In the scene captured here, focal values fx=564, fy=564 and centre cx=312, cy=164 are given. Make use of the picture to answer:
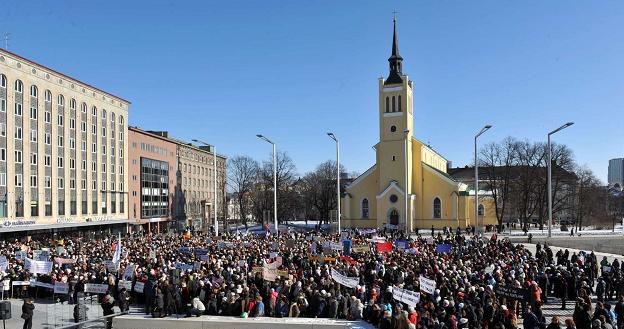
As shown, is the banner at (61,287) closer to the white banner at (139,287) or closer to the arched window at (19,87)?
the white banner at (139,287)

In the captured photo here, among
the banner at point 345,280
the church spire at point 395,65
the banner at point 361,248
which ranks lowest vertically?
the banner at point 361,248

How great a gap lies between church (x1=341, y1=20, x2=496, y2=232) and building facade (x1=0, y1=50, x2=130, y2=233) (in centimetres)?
2738

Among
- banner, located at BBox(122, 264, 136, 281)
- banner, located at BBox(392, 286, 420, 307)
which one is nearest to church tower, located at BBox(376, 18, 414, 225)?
banner, located at BBox(122, 264, 136, 281)

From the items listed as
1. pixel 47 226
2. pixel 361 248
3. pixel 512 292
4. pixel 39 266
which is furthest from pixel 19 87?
pixel 512 292

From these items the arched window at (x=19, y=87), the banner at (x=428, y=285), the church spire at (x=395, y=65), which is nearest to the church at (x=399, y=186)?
the church spire at (x=395, y=65)

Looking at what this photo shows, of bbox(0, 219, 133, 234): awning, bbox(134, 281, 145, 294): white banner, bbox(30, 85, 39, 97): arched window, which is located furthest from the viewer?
bbox(30, 85, 39, 97): arched window

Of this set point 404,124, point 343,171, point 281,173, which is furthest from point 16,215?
point 343,171

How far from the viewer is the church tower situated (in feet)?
206

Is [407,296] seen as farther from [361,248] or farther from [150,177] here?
[150,177]

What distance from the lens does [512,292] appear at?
1573 cm

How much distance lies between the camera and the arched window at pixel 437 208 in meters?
64.0

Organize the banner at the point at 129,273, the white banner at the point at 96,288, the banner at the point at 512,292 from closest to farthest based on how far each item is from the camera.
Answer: the banner at the point at 512,292 < the white banner at the point at 96,288 < the banner at the point at 129,273

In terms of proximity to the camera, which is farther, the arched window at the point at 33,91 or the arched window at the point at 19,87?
the arched window at the point at 33,91

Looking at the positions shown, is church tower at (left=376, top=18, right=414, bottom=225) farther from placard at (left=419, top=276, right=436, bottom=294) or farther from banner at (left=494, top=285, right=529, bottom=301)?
placard at (left=419, top=276, right=436, bottom=294)
